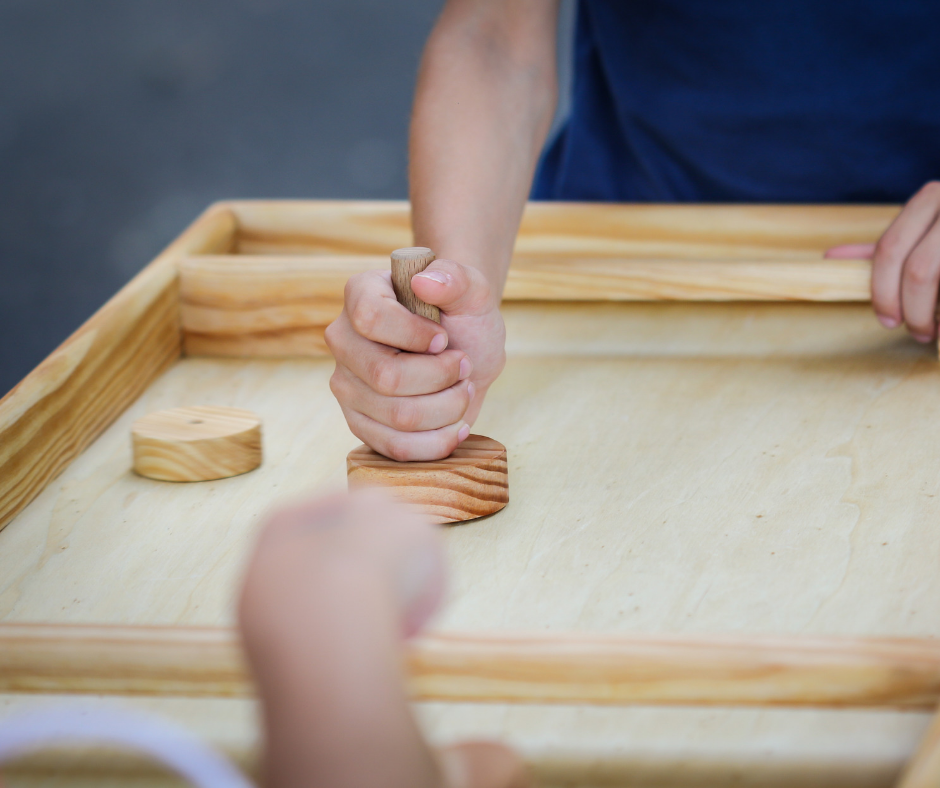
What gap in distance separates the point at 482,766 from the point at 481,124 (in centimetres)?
71

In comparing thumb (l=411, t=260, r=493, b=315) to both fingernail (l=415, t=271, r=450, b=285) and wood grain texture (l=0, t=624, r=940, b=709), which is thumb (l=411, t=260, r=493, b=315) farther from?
wood grain texture (l=0, t=624, r=940, b=709)

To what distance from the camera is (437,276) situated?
639 millimetres

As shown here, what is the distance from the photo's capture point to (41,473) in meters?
0.69

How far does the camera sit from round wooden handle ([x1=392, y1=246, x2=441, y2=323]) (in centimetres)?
64

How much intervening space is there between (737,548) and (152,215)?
3418 millimetres

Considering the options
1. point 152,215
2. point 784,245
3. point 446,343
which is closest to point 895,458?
point 446,343

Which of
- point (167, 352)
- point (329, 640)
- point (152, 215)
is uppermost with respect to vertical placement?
point (329, 640)

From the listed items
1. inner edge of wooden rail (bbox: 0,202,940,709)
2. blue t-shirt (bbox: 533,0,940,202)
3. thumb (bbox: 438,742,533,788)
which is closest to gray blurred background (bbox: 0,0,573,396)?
blue t-shirt (bbox: 533,0,940,202)

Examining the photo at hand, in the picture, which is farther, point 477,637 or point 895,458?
point 895,458

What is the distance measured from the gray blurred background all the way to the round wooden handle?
119 inches

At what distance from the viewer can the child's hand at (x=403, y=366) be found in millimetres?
639

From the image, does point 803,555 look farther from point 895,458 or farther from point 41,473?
point 41,473

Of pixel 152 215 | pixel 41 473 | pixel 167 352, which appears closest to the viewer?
pixel 41 473

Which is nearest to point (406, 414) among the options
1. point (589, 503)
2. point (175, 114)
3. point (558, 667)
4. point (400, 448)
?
point (400, 448)
